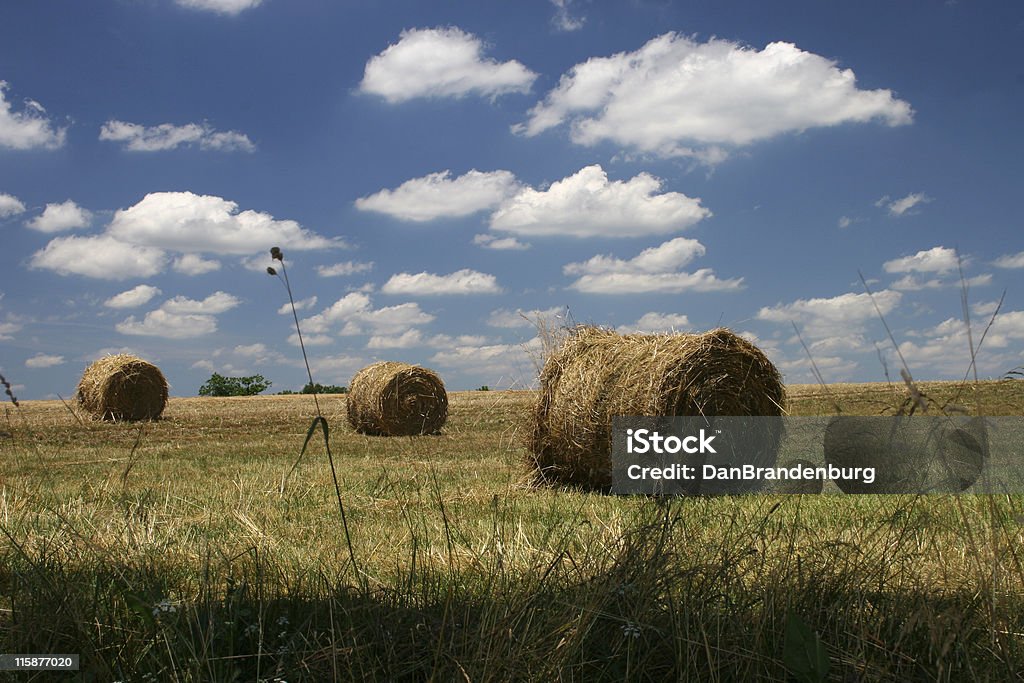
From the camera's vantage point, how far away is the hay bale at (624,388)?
760cm

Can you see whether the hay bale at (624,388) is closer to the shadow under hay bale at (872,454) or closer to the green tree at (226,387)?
the shadow under hay bale at (872,454)

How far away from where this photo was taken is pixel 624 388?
24.9 feet

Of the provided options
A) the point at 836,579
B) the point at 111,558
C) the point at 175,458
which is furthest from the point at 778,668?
the point at 175,458

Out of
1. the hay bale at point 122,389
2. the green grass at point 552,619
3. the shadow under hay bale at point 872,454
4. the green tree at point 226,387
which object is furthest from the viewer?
the green tree at point 226,387

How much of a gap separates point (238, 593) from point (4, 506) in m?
2.94

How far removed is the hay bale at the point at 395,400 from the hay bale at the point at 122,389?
583 centimetres

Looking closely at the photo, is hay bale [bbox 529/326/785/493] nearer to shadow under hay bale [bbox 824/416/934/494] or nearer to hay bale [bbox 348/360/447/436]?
shadow under hay bale [bbox 824/416/934/494]

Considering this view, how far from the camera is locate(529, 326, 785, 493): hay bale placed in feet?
24.9

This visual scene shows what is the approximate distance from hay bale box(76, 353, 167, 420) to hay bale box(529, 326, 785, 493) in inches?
569

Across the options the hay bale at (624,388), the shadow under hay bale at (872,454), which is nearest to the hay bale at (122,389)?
the hay bale at (624,388)

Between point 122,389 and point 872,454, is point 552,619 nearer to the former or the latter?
point 872,454

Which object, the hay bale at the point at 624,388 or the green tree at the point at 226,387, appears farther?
the green tree at the point at 226,387

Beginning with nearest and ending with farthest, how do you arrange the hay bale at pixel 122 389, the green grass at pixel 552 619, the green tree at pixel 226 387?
the green grass at pixel 552 619 → the hay bale at pixel 122 389 → the green tree at pixel 226 387

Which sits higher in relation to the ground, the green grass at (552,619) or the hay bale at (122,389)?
the hay bale at (122,389)
